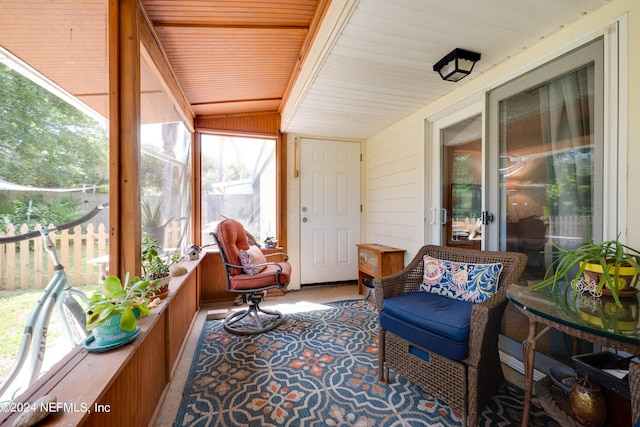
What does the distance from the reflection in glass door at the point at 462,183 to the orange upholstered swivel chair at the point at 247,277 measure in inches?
68.3

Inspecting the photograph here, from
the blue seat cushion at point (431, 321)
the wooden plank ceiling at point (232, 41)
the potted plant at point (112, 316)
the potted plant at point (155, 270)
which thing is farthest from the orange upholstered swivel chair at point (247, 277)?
the wooden plank ceiling at point (232, 41)

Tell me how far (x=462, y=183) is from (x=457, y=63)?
1.10 m

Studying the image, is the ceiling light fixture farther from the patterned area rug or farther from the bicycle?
the bicycle

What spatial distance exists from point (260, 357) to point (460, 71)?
8.61ft

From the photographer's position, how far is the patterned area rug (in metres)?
1.43

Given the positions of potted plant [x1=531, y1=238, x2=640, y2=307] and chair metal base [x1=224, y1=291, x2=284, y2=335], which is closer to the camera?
potted plant [x1=531, y1=238, x2=640, y2=307]

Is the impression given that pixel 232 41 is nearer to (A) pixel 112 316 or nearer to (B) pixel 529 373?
(A) pixel 112 316

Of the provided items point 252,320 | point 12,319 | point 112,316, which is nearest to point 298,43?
point 112,316

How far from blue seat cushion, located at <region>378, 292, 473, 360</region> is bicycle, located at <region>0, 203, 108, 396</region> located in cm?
162

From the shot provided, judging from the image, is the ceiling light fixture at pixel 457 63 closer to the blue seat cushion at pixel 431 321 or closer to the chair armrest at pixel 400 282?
the chair armrest at pixel 400 282

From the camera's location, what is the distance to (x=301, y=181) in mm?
3840

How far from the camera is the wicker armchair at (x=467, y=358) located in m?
1.30

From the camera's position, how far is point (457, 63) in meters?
1.90

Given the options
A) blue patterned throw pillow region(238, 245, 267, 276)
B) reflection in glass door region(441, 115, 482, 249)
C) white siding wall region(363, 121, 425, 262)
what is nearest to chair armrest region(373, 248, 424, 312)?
reflection in glass door region(441, 115, 482, 249)
